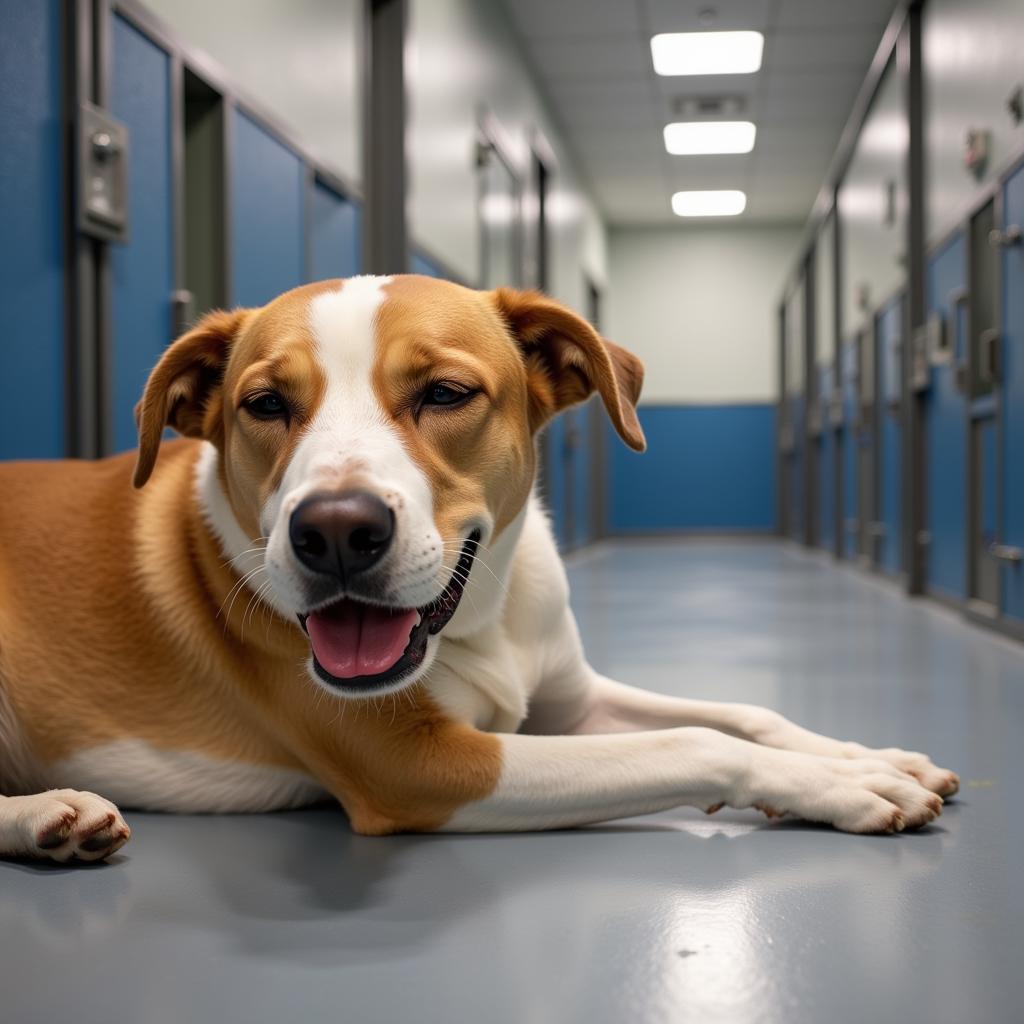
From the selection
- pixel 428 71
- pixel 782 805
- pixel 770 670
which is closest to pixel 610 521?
pixel 428 71

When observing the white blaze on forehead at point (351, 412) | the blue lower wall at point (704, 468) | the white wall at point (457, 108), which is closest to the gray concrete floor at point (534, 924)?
the white blaze on forehead at point (351, 412)

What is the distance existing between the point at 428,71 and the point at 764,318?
342 inches

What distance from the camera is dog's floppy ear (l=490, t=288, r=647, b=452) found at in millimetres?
1636

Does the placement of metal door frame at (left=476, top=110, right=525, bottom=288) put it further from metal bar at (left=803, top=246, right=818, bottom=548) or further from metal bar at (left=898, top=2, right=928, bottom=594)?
metal bar at (left=803, top=246, right=818, bottom=548)

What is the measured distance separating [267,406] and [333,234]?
3.48m

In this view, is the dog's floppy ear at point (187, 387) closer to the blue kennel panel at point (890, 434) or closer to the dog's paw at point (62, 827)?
the dog's paw at point (62, 827)

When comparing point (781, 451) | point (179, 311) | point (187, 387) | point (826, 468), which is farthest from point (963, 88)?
point (781, 451)

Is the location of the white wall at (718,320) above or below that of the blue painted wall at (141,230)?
above

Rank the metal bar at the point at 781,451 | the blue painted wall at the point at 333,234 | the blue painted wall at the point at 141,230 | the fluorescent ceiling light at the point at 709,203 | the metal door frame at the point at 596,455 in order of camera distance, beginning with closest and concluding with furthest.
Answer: the blue painted wall at the point at 141,230 → the blue painted wall at the point at 333,234 → the metal door frame at the point at 596,455 → the fluorescent ceiling light at the point at 709,203 → the metal bar at the point at 781,451

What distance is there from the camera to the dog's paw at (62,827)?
4.54ft

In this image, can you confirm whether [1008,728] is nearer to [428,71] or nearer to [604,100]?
[428,71]

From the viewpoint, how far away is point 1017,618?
3.75 meters

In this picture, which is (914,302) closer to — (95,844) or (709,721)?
(709,721)

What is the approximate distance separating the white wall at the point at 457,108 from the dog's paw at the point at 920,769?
162 inches
